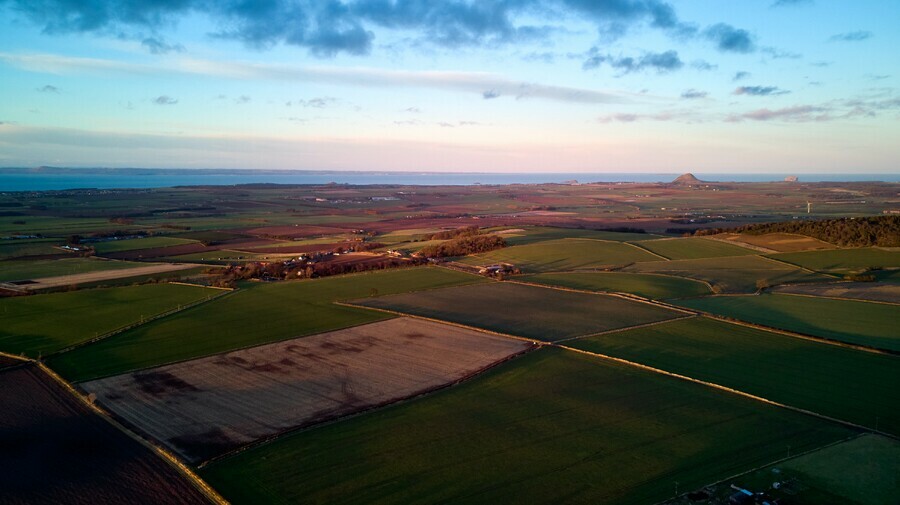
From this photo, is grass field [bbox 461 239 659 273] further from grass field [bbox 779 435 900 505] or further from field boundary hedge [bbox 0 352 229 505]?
field boundary hedge [bbox 0 352 229 505]

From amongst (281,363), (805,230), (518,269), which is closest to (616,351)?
(281,363)

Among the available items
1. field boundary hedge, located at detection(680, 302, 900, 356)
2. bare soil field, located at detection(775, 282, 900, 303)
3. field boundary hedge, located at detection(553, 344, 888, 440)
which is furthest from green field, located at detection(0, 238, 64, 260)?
bare soil field, located at detection(775, 282, 900, 303)

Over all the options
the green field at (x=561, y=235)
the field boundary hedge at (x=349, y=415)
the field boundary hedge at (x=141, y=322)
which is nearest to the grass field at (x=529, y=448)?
the field boundary hedge at (x=349, y=415)

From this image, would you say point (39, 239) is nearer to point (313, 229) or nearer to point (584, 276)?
point (313, 229)

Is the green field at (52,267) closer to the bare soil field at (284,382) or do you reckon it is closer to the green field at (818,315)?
the bare soil field at (284,382)

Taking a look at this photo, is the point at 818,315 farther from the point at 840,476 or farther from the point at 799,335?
the point at 840,476

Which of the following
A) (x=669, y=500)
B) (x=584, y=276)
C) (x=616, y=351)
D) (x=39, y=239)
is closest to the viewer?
(x=669, y=500)
